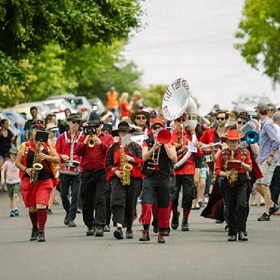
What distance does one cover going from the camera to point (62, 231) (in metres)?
20.2

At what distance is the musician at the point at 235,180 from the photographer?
58.5 ft

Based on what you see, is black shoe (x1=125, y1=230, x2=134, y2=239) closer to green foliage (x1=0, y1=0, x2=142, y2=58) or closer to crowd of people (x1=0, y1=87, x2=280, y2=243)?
crowd of people (x1=0, y1=87, x2=280, y2=243)

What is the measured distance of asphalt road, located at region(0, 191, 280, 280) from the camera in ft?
45.9

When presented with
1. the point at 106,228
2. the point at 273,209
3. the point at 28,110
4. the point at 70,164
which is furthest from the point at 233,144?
the point at 28,110

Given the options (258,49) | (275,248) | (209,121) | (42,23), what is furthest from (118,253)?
(258,49)

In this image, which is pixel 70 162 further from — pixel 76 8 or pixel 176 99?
pixel 76 8

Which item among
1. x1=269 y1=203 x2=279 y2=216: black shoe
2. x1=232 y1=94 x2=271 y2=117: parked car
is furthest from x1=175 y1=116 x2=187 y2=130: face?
x1=232 y1=94 x2=271 y2=117: parked car

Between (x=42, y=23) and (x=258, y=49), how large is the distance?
4123 centimetres

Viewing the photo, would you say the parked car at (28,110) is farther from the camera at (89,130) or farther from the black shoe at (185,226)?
the camera at (89,130)

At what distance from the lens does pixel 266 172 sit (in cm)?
2222

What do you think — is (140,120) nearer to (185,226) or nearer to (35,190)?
(185,226)

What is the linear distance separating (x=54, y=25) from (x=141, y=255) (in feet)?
59.2

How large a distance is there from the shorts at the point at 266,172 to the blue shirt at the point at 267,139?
0.12 meters

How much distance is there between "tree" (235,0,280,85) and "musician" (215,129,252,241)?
5044 cm
